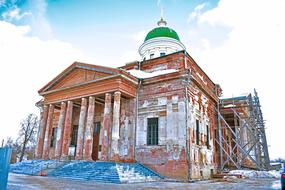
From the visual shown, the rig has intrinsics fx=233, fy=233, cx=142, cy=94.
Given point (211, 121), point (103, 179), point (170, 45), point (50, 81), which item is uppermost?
point (170, 45)

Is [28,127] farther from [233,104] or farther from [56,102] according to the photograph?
[233,104]

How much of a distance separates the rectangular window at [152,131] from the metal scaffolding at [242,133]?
697cm

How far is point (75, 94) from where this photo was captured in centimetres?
1867

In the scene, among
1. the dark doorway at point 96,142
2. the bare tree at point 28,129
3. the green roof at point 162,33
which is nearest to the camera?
the dark doorway at point 96,142

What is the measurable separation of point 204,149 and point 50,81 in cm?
1418

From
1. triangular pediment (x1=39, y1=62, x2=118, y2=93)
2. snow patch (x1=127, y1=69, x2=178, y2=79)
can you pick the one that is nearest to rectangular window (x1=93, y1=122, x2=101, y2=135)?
triangular pediment (x1=39, y1=62, x2=118, y2=93)

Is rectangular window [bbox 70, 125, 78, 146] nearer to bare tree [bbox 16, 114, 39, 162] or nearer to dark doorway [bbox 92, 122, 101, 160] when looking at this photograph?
dark doorway [bbox 92, 122, 101, 160]

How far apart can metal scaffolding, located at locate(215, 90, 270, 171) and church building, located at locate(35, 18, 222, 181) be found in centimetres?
129

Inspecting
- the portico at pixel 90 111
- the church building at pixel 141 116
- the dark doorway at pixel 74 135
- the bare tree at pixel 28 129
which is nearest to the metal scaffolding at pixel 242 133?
the church building at pixel 141 116

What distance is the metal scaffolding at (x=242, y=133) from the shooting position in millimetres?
19188

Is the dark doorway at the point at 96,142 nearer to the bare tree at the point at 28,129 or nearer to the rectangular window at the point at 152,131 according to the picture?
the rectangular window at the point at 152,131

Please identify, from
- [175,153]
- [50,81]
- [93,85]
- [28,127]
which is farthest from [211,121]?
[28,127]

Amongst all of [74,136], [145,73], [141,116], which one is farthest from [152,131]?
[74,136]

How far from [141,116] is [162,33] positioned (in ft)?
38.5
